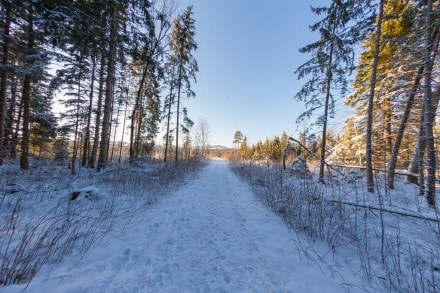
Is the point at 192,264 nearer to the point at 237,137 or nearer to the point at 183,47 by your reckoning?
the point at 183,47

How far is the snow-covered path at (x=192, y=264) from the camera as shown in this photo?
1.98 meters

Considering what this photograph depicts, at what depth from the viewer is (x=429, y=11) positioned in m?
5.03

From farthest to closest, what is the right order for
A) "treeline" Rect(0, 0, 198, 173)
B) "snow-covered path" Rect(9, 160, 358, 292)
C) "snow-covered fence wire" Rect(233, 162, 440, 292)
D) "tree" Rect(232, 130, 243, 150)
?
"tree" Rect(232, 130, 243, 150) < "treeline" Rect(0, 0, 198, 173) < "snow-covered fence wire" Rect(233, 162, 440, 292) < "snow-covered path" Rect(9, 160, 358, 292)

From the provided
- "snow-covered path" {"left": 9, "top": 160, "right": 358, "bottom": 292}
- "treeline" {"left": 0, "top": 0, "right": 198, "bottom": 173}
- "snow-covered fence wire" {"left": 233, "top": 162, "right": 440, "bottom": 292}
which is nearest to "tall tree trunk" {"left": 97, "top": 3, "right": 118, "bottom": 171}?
"treeline" {"left": 0, "top": 0, "right": 198, "bottom": 173}

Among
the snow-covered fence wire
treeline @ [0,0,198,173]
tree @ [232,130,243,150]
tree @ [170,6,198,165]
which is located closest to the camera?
the snow-covered fence wire

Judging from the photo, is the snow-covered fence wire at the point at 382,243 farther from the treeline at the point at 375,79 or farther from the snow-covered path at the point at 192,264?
the treeline at the point at 375,79

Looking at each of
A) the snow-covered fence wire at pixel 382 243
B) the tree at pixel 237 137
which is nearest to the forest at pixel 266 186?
the snow-covered fence wire at pixel 382 243

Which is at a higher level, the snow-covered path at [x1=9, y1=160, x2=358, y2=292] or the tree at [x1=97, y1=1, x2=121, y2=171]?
the tree at [x1=97, y1=1, x2=121, y2=171]

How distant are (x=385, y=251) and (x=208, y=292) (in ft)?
10.7

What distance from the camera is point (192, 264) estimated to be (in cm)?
247

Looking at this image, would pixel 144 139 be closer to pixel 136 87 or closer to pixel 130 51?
pixel 136 87

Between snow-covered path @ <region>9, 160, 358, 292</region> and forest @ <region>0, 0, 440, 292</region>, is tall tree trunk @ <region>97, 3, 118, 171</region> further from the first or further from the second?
snow-covered path @ <region>9, 160, 358, 292</region>

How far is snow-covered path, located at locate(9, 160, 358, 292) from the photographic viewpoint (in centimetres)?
198

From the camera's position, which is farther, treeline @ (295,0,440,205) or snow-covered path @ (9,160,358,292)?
treeline @ (295,0,440,205)
